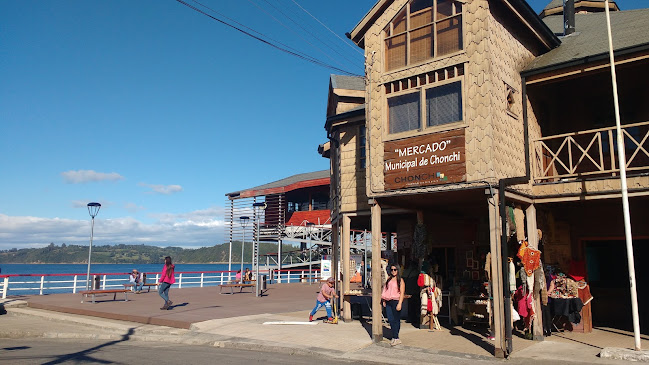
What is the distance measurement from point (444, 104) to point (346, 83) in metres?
7.31

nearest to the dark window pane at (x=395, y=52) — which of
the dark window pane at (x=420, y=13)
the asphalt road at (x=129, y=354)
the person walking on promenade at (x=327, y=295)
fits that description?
the dark window pane at (x=420, y=13)

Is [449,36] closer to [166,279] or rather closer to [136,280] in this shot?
[166,279]

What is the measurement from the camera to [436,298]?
12.6 meters

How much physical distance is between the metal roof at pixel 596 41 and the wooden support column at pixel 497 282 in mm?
4168

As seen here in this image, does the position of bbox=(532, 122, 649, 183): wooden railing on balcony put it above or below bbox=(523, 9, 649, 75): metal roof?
below

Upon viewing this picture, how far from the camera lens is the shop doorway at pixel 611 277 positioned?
42.9ft

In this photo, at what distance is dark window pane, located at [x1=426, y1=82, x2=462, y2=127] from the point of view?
1069 cm

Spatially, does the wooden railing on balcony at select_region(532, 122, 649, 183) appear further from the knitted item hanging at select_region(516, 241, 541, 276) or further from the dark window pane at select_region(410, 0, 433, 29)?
the dark window pane at select_region(410, 0, 433, 29)

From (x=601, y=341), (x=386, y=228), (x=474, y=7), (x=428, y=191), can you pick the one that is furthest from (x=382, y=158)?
(x=386, y=228)

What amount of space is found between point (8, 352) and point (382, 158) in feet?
29.8

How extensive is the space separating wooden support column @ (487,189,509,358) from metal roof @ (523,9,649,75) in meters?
4.17

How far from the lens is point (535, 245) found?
37.8 feet

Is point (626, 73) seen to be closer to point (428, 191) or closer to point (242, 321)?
point (428, 191)

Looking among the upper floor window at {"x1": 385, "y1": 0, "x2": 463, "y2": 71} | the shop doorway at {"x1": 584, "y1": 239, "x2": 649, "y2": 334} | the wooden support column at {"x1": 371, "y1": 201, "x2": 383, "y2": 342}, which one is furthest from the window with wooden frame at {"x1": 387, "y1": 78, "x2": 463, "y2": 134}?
the shop doorway at {"x1": 584, "y1": 239, "x2": 649, "y2": 334}
